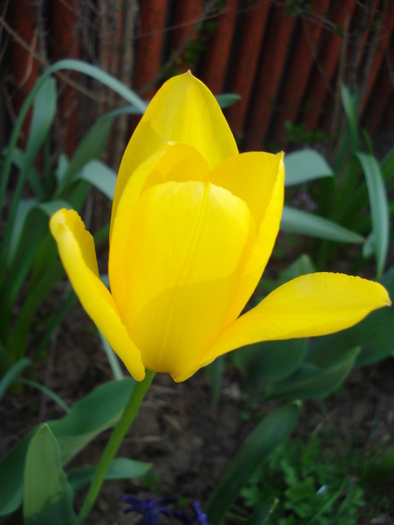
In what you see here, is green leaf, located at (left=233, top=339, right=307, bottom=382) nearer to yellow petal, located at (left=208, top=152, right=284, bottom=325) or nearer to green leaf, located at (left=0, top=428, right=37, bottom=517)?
green leaf, located at (left=0, top=428, right=37, bottom=517)

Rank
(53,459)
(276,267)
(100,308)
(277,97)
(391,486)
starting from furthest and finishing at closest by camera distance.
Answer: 1. (277,97)
2. (276,267)
3. (391,486)
4. (53,459)
5. (100,308)

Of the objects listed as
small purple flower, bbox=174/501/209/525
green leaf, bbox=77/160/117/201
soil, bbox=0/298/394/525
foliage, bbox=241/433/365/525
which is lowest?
soil, bbox=0/298/394/525

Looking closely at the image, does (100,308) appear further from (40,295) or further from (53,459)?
(40,295)

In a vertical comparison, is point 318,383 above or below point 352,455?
above

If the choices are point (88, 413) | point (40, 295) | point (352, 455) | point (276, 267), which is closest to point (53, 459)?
point (88, 413)

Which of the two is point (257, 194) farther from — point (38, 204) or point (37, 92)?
point (38, 204)

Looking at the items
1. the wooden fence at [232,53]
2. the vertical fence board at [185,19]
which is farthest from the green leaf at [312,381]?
the vertical fence board at [185,19]

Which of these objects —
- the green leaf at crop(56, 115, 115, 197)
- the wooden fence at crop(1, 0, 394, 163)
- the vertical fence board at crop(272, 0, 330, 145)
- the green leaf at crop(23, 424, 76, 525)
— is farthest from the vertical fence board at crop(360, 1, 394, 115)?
the green leaf at crop(23, 424, 76, 525)
